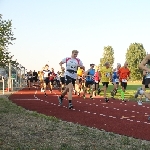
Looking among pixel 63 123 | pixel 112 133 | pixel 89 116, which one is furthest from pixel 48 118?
pixel 112 133

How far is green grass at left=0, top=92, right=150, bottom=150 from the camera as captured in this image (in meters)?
5.76

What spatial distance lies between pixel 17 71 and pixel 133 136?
2675cm

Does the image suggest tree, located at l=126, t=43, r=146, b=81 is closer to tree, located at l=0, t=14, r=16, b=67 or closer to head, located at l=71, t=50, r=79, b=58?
tree, located at l=0, t=14, r=16, b=67

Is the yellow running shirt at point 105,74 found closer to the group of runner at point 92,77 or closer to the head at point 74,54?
the group of runner at point 92,77

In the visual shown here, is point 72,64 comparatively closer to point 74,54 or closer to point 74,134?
point 74,54

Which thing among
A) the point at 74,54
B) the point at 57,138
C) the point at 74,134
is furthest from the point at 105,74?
the point at 57,138

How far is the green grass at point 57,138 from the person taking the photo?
576 centimetres

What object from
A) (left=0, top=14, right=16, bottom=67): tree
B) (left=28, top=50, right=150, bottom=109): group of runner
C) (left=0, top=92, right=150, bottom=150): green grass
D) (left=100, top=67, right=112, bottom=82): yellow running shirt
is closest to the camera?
(left=0, top=92, right=150, bottom=150): green grass

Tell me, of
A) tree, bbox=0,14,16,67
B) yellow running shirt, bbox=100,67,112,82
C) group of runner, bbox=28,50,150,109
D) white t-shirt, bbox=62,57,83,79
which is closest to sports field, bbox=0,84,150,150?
group of runner, bbox=28,50,150,109

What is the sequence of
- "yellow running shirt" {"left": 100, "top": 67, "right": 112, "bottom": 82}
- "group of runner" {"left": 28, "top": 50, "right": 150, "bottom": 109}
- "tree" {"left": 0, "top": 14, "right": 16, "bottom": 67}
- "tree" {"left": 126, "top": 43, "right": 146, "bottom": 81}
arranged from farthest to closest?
1. "tree" {"left": 126, "top": 43, "right": 146, "bottom": 81}
2. "tree" {"left": 0, "top": 14, "right": 16, "bottom": 67}
3. "yellow running shirt" {"left": 100, "top": 67, "right": 112, "bottom": 82}
4. "group of runner" {"left": 28, "top": 50, "right": 150, "bottom": 109}

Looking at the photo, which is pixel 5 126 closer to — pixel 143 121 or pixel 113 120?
pixel 113 120

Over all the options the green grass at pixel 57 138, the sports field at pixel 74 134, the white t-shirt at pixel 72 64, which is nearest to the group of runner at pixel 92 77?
the white t-shirt at pixel 72 64

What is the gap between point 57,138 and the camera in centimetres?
650

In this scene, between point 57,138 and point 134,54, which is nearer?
point 57,138
